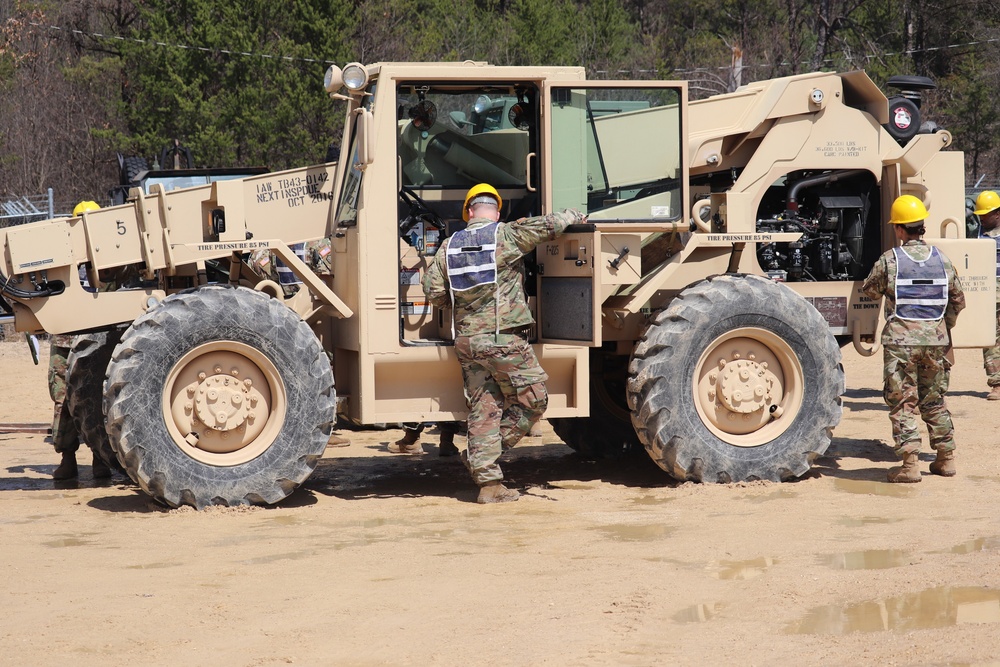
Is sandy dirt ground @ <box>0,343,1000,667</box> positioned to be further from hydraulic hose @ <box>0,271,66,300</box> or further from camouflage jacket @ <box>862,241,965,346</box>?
hydraulic hose @ <box>0,271,66,300</box>

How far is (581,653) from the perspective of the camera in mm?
4613

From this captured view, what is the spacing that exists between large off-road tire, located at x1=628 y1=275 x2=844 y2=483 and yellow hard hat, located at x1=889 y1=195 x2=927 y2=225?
0.86 metres

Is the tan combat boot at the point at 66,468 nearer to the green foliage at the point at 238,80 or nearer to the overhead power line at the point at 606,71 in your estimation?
the green foliage at the point at 238,80

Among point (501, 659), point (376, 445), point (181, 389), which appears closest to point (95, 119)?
point (376, 445)

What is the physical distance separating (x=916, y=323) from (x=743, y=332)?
1158 mm

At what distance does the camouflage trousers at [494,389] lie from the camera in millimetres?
7520

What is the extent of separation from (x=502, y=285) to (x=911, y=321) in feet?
8.85

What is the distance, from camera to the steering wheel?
26.2 feet

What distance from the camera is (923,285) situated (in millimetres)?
8117

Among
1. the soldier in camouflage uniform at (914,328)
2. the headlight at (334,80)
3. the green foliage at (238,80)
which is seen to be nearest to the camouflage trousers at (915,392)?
the soldier in camouflage uniform at (914,328)

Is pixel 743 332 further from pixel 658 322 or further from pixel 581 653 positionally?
pixel 581 653

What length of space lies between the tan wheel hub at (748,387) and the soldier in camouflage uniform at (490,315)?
1.11 m

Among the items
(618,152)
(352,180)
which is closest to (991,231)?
(618,152)

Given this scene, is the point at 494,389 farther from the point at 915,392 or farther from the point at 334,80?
the point at 915,392
